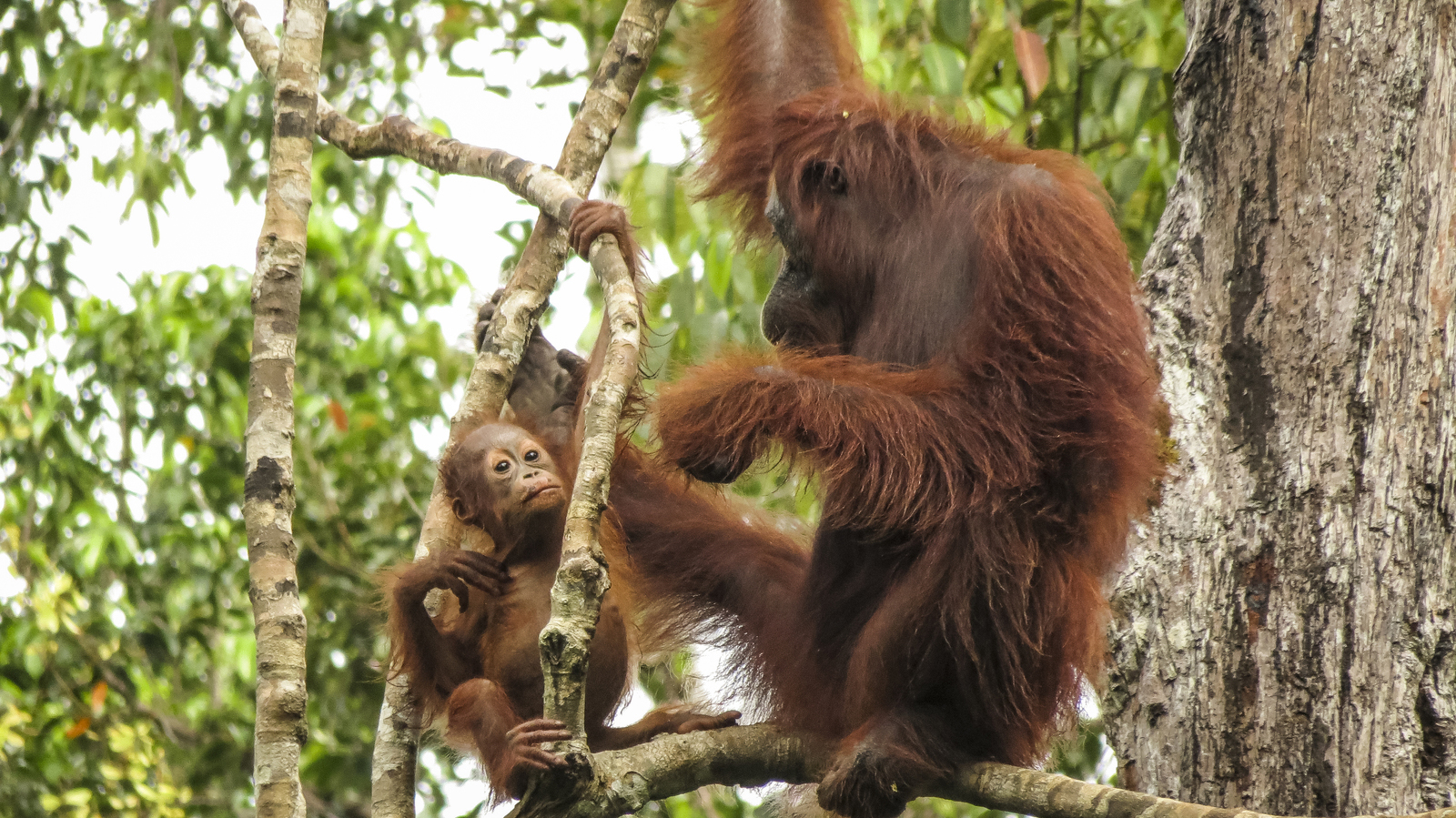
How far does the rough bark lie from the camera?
202 centimetres

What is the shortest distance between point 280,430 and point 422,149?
A: 31.6 inches

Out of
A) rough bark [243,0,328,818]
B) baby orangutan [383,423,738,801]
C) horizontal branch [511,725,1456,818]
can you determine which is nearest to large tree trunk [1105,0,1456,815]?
horizontal branch [511,725,1456,818]

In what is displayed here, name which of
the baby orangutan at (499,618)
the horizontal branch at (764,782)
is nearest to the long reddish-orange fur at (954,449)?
the horizontal branch at (764,782)

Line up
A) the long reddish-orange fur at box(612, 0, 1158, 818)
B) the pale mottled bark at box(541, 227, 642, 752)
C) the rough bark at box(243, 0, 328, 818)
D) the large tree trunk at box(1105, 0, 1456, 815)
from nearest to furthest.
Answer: the pale mottled bark at box(541, 227, 642, 752)
the rough bark at box(243, 0, 328, 818)
the large tree trunk at box(1105, 0, 1456, 815)
the long reddish-orange fur at box(612, 0, 1158, 818)

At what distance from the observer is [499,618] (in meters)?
2.70

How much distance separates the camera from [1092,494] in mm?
2471

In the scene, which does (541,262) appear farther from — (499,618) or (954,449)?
(954,449)

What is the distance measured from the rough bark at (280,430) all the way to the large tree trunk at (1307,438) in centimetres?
152

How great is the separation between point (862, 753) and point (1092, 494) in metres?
0.65

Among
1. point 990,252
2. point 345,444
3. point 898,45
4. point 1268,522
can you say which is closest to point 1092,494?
point 1268,522

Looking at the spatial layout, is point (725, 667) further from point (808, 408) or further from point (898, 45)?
point (898, 45)

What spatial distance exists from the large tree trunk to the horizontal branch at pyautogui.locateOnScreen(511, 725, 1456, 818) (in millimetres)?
439

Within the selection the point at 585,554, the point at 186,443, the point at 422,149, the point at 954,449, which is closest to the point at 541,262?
the point at 422,149

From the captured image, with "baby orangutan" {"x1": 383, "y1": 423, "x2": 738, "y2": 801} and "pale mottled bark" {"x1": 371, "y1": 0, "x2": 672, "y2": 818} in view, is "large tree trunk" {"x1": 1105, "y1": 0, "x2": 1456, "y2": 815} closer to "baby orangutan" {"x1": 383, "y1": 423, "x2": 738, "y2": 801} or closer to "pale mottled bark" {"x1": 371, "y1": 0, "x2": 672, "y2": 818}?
"baby orangutan" {"x1": 383, "y1": 423, "x2": 738, "y2": 801}
